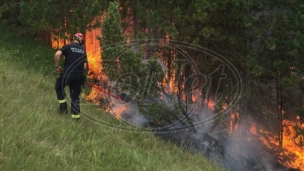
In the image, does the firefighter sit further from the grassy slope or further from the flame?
the flame

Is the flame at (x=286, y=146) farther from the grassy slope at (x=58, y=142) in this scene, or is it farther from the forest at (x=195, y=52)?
the grassy slope at (x=58, y=142)

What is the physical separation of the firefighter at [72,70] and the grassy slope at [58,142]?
336mm

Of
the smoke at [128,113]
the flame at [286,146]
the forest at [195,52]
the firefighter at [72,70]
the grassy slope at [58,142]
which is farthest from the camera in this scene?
the flame at [286,146]

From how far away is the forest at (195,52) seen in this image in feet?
30.0

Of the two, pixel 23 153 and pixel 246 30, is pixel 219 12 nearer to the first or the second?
pixel 246 30

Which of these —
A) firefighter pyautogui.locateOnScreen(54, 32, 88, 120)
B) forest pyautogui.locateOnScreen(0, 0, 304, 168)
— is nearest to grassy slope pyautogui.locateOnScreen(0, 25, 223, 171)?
firefighter pyautogui.locateOnScreen(54, 32, 88, 120)

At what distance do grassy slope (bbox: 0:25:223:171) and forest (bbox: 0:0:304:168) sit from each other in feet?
5.34

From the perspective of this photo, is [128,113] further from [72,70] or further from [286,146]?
[286,146]

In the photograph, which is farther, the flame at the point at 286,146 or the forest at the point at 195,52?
the flame at the point at 286,146

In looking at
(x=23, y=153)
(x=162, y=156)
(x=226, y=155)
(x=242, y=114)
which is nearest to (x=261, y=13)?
(x=242, y=114)

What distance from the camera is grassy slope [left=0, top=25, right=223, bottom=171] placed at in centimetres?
473

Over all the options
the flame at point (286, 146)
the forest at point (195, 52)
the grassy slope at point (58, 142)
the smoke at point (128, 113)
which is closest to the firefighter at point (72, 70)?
the grassy slope at point (58, 142)

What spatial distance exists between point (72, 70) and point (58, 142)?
2.03m

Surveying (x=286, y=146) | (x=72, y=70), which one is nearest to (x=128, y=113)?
(x=72, y=70)
